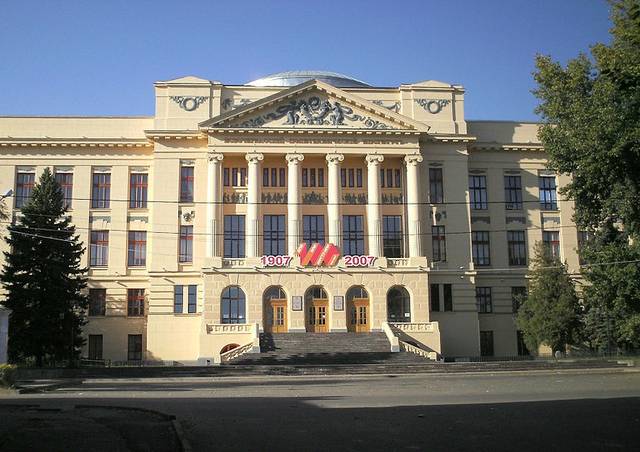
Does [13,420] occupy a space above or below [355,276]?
below

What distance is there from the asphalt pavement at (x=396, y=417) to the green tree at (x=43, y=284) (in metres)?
17.4

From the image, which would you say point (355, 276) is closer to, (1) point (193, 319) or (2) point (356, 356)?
(2) point (356, 356)

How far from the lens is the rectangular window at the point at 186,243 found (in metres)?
47.7

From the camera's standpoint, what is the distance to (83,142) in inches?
1941

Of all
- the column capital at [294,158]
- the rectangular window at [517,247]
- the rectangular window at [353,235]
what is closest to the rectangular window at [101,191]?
the column capital at [294,158]

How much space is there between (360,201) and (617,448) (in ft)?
130

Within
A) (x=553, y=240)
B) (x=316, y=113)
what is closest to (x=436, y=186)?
(x=553, y=240)

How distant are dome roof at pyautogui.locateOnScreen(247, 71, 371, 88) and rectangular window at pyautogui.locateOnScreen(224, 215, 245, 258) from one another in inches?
635

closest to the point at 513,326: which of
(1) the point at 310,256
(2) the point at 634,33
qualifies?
(1) the point at 310,256

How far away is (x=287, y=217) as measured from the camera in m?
47.9

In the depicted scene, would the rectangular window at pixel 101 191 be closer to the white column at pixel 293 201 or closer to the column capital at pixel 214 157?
the column capital at pixel 214 157

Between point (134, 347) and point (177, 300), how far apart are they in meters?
4.82

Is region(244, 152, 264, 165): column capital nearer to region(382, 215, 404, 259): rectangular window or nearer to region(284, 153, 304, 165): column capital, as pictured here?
region(284, 153, 304, 165): column capital

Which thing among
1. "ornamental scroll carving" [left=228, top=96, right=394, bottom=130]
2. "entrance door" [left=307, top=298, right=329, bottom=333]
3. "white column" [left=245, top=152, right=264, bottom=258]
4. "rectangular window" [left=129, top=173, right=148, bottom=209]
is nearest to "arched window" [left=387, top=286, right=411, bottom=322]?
"entrance door" [left=307, top=298, right=329, bottom=333]
